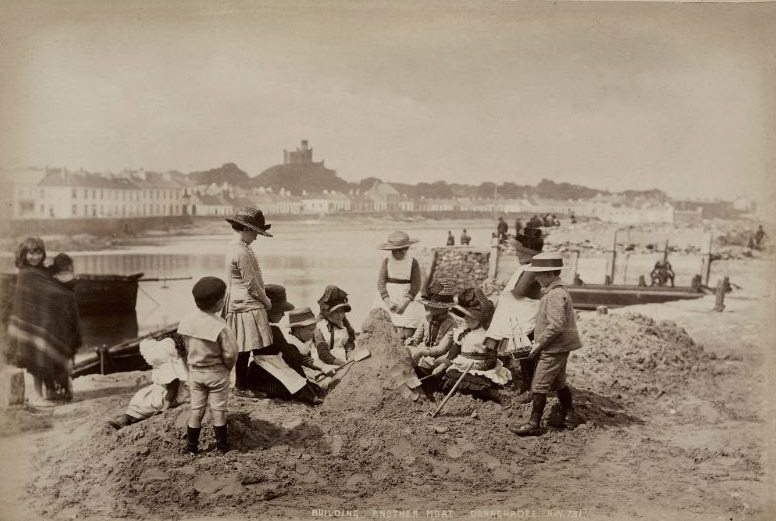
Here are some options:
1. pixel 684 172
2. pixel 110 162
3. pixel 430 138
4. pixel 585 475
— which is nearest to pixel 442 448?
pixel 585 475

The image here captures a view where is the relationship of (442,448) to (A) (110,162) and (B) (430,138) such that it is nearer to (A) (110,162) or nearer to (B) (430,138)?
(B) (430,138)

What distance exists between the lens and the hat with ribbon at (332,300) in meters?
4.53

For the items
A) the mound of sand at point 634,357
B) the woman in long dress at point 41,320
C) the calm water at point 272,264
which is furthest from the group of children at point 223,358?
the mound of sand at point 634,357

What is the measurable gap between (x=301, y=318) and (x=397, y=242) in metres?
0.93

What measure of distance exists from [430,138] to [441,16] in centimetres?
83

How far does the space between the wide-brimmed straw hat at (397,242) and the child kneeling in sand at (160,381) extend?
1668 mm

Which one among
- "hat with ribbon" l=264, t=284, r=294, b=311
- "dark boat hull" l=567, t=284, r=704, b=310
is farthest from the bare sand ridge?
"dark boat hull" l=567, t=284, r=704, b=310

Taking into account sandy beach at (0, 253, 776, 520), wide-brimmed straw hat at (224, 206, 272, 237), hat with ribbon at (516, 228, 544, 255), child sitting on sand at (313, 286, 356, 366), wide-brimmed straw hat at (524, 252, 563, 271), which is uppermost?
wide-brimmed straw hat at (224, 206, 272, 237)

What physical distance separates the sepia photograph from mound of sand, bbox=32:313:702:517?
2 cm

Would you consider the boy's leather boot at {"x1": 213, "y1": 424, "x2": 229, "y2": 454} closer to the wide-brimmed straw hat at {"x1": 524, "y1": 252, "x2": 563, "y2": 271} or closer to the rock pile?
the wide-brimmed straw hat at {"x1": 524, "y1": 252, "x2": 563, "y2": 271}

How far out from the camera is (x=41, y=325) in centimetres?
455

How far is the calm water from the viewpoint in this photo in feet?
15.9

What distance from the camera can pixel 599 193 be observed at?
4.98 metres

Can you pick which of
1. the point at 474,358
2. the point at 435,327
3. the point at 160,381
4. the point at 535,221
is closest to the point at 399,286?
the point at 435,327
